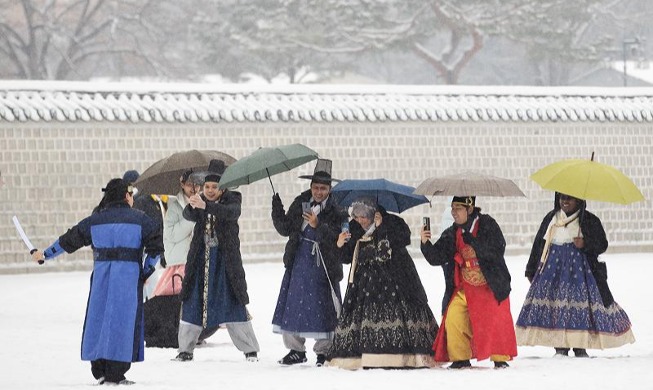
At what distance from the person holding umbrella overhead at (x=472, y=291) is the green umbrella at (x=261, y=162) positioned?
42.3 inches

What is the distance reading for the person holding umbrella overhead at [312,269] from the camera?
11.1m

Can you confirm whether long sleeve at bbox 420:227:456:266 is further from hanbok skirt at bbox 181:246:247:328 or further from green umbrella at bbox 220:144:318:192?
hanbok skirt at bbox 181:246:247:328

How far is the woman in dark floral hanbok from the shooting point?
1074 centimetres

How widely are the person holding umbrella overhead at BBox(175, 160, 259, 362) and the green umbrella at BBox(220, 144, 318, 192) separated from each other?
0.35 m

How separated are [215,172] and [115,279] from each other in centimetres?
170

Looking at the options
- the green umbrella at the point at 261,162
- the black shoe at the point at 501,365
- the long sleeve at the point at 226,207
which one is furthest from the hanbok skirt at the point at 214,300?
the black shoe at the point at 501,365

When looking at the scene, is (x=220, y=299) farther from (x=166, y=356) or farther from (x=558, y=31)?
(x=558, y=31)

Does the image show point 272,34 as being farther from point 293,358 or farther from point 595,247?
point 293,358

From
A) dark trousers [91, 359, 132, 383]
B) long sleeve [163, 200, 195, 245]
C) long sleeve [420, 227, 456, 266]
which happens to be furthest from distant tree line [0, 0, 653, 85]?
dark trousers [91, 359, 132, 383]

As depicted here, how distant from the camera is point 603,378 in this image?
9.90 meters

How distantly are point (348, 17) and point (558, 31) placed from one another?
5378mm

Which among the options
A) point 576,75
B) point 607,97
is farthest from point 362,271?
point 576,75

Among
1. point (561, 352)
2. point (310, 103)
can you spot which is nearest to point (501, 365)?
point (561, 352)

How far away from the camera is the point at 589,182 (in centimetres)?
1134
